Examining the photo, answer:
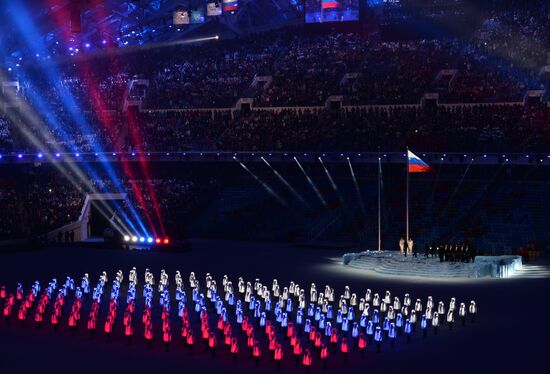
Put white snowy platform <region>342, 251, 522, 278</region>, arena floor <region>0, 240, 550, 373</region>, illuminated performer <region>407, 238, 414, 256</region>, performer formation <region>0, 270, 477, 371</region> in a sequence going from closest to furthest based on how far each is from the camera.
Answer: arena floor <region>0, 240, 550, 373</region> < performer formation <region>0, 270, 477, 371</region> < white snowy platform <region>342, 251, 522, 278</region> < illuminated performer <region>407, 238, 414, 256</region>

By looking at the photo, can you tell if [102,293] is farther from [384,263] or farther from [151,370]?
[384,263]

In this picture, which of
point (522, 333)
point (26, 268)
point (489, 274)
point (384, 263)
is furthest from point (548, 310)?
point (26, 268)

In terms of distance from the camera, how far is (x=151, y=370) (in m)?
27.5

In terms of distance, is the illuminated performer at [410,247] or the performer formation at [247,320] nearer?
the performer formation at [247,320]

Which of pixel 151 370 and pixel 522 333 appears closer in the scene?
pixel 151 370

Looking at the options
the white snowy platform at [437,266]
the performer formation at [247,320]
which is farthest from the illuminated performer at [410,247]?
the performer formation at [247,320]

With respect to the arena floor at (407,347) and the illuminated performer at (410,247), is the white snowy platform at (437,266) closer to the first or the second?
the illuminated performer at (410,247)

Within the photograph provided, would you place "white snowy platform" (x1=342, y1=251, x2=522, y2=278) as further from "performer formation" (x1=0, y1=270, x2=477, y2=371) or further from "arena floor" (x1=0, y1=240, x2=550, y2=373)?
"performer formation" (x1=0, y1=270, x2=477, y2=371)

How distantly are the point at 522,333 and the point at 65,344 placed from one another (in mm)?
14282

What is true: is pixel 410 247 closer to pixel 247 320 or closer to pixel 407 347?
pixel 407 347

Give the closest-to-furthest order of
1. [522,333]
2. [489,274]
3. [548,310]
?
[522,333], [548,310], [489,274]

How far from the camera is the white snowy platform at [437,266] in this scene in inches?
1741

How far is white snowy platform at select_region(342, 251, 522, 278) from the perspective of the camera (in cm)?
4422

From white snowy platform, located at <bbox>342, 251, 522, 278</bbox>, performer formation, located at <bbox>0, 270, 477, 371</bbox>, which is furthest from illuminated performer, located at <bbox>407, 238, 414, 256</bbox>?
performer formation, located at <bbox>0, 270, 477, 371</bbox>
